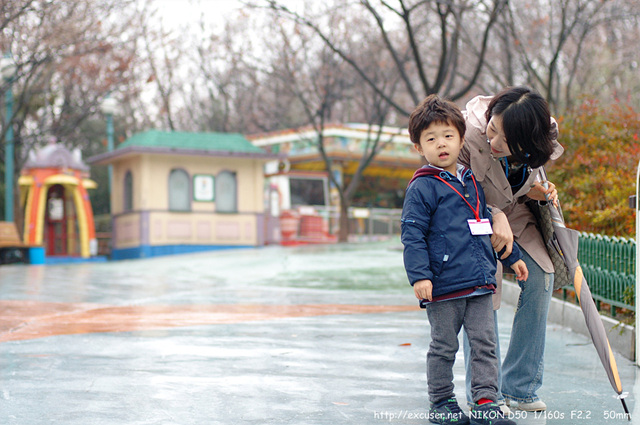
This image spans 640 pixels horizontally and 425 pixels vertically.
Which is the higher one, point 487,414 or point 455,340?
point 455,340

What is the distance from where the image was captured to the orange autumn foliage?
8883 mm

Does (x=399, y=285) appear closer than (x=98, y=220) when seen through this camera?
Yes

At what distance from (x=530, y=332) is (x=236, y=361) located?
2190 mm

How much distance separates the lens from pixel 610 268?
23.1 feet

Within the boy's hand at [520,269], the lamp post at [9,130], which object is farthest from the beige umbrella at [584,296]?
the lamp post at [9,130]

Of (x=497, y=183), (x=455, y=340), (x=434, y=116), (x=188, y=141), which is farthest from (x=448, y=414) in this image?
(x=188, y=141)

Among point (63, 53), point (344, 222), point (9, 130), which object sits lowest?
point (344, 222)

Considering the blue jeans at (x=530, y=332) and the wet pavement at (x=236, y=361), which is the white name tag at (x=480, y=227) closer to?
the blue jeans at (x=530, y=332)

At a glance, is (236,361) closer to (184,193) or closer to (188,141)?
(184,193)

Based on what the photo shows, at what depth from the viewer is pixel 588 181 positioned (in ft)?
32.3

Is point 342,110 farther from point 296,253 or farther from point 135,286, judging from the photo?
point 135,286

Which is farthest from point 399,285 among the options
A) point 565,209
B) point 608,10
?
point 608,10

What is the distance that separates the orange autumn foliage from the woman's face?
4173mm

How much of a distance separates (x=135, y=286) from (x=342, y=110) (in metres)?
30.6
